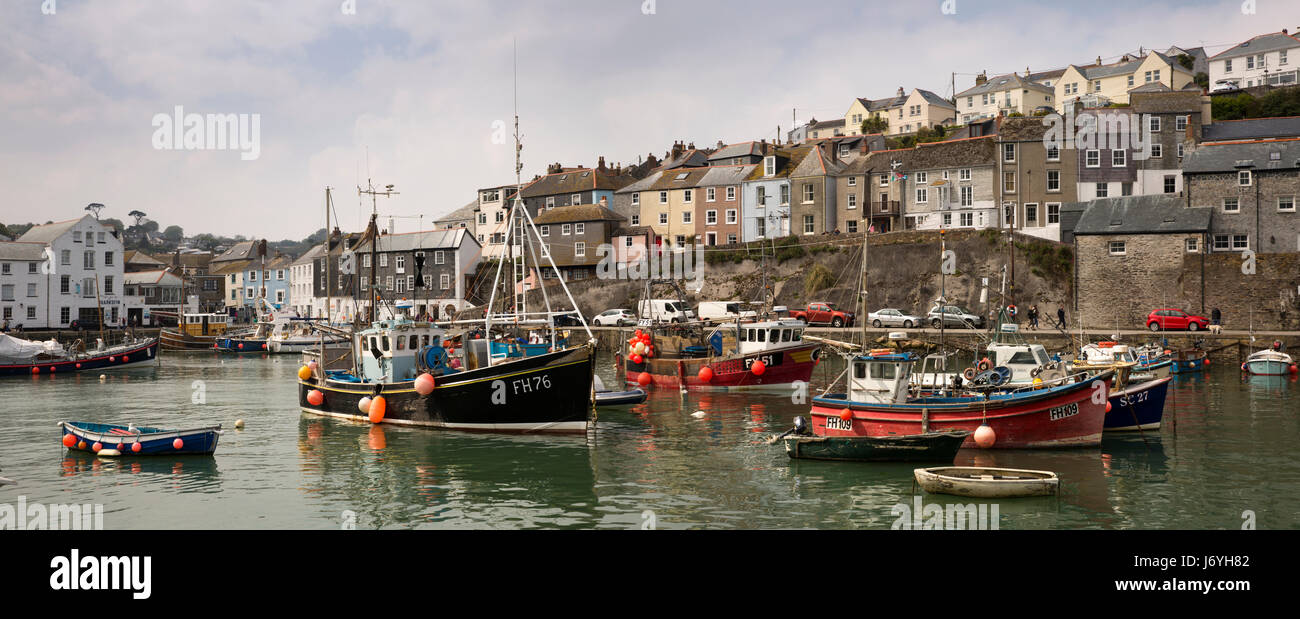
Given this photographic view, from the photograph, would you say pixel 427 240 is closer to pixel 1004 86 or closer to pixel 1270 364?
pixel 1004 86

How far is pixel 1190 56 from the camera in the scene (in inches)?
3789

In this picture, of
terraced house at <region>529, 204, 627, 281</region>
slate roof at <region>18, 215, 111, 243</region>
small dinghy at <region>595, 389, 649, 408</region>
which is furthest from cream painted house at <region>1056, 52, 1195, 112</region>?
slate roof at <region>18, 215, 111, 243</region>

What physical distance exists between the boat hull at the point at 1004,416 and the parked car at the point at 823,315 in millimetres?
32344

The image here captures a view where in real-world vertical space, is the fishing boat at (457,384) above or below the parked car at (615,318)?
below

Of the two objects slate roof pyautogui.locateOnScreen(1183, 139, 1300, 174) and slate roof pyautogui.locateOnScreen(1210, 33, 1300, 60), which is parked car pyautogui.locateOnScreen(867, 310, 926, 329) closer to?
slate roof pyautogui.locateOnScreen(1183, 139, 1300, 174)

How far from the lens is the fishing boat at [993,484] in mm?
16891

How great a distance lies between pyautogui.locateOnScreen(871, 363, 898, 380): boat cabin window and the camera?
22672 millimetres

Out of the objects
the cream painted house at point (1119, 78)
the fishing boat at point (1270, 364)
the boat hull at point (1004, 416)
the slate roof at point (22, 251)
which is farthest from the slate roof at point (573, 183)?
the boat hull at point (1004, 416)

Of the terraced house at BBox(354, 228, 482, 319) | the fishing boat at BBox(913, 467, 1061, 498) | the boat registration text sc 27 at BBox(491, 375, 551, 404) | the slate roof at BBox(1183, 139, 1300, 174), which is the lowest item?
the fishing boat at BBox(913, 467, 1061, 498)

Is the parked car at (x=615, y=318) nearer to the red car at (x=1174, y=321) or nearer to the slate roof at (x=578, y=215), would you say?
the slate roof at (x=578, y=215)

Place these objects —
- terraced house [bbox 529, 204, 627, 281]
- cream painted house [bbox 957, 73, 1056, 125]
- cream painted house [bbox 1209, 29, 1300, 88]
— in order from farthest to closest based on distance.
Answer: cream painted house [bbox 957, 73, 1056, 125] < cream painted house [bbox 1209, 29, 1300, 88] < terraced house [bbox 529, 204, 627, 281]

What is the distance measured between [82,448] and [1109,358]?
3500 centimetres

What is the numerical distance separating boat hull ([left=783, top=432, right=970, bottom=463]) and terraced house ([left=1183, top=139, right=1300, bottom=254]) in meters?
38.7

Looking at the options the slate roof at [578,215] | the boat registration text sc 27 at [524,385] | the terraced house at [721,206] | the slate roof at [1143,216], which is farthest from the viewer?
the slate roof at [578,215]
